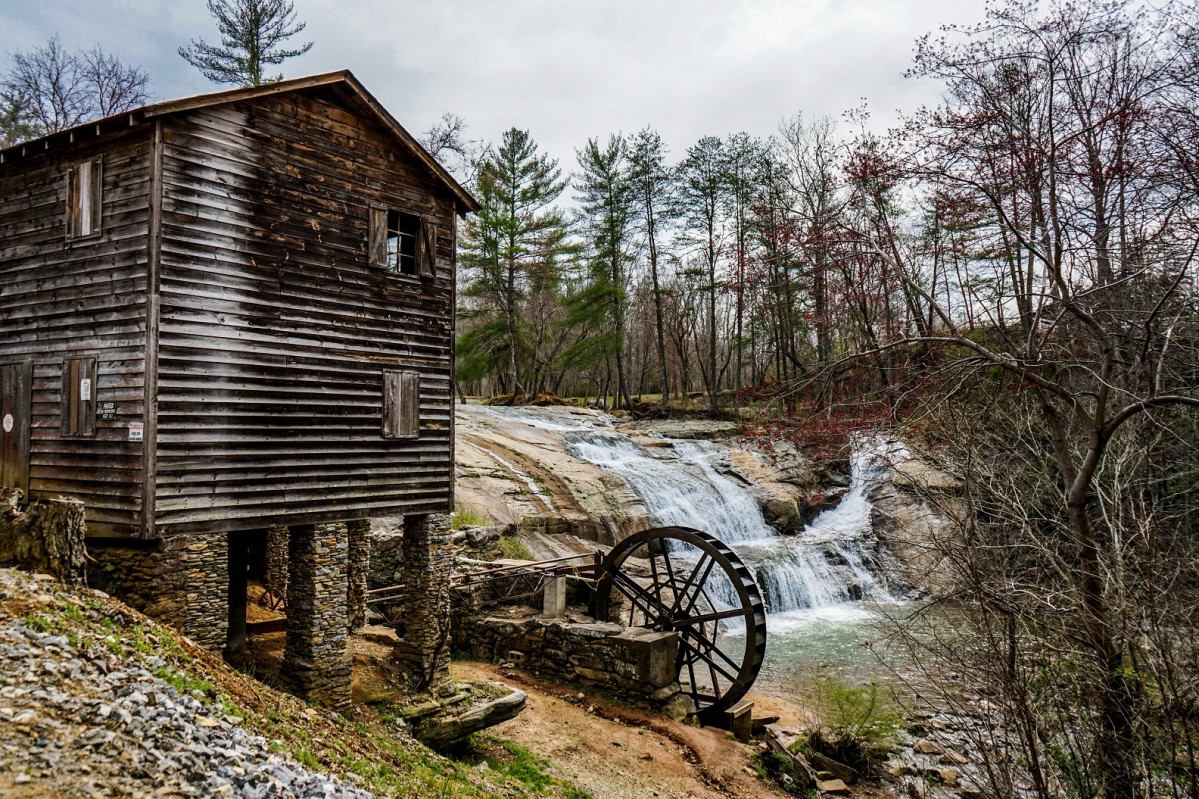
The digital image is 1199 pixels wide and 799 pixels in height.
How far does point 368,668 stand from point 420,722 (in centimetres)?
174

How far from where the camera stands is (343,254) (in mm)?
10484

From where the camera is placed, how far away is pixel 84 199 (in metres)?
9.25

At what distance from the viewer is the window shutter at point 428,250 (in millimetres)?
11516

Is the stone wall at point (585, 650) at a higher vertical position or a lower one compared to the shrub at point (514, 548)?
lower

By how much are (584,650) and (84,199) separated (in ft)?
32.3

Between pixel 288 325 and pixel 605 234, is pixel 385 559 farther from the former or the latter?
pixel 605 234

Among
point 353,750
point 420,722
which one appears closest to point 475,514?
point 420,722

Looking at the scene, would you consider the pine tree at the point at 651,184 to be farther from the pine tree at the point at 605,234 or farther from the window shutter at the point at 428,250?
the window shutter at the point at 428,250

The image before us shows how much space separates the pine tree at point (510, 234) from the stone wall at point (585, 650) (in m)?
20.6

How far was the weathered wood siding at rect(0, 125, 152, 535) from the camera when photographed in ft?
28.6

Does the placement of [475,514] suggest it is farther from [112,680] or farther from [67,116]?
[67,116]

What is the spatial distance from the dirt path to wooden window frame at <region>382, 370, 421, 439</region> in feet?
14.0

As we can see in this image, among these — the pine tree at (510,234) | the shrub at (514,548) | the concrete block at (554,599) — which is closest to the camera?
the concrete block at (554,599)

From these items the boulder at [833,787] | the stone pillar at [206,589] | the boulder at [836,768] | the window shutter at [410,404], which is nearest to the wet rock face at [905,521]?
the boulder at [836,768]
